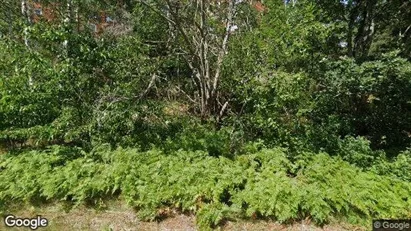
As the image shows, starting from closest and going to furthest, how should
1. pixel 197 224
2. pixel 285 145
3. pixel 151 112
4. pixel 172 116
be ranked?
1. pixel 197 224
2. pixel 285 145
3. pixel 151 112
4. pixel 172 116

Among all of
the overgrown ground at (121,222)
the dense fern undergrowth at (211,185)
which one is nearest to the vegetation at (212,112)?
the dense fern undergrowth at (211,185)

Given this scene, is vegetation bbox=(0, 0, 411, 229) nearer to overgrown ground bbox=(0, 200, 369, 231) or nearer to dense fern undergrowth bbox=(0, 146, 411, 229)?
dense fern undergrowth bbox=(0, 146, 411, 229)

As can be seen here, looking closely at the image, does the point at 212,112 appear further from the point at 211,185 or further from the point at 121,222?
the point at 121,222

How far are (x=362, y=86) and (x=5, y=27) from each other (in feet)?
31.5

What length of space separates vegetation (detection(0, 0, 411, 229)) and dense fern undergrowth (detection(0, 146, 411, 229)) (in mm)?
20

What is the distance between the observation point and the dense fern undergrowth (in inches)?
164

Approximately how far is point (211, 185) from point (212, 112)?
136 inches

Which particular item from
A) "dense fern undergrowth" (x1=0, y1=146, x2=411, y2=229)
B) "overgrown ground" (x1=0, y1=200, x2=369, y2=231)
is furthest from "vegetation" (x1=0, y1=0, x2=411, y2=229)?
"overgrown ground" (x1=0, y1=200, x2=369, y2=231)

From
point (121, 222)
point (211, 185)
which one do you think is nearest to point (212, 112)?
point (211, 185)

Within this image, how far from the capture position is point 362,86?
6.14 meters

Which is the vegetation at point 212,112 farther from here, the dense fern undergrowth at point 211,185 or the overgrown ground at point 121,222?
the overgrown ground at point 121,222

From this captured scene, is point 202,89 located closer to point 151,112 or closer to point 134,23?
point 151,112

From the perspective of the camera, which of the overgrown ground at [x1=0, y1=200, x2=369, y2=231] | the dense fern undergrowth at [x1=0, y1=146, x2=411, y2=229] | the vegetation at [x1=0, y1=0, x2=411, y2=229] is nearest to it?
the overgrown ground at [x1=0, y1=200, x2=369, y2=231]

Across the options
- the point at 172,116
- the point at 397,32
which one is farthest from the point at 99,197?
the point at 397,32
